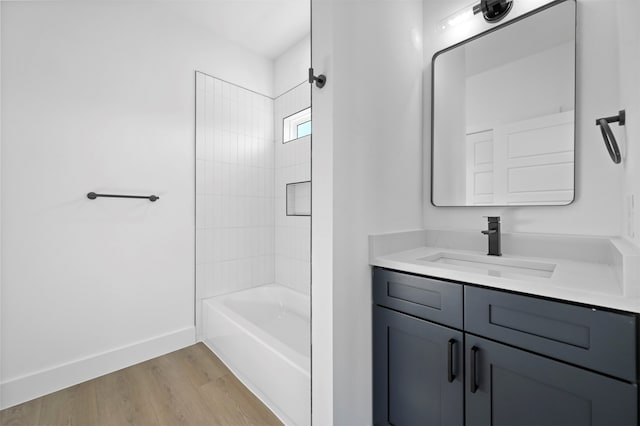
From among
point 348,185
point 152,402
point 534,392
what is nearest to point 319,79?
point 348,185

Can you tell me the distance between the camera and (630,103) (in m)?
0.91

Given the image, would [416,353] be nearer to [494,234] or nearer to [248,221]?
[494,234]

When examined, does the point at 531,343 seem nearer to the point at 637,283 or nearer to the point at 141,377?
the point at 637,283

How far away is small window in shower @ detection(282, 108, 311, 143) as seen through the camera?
2.69 meters

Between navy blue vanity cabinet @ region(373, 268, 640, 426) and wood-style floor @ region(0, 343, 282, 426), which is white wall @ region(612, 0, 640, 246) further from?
wood-style floor @ region(0, 343, 282, 426)

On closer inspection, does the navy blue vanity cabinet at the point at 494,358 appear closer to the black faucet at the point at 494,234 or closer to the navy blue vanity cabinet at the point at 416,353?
the navy blue vanity cabinet at the point at 416,353

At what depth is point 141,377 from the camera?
1796 millimetres

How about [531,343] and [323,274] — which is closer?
[531,343]

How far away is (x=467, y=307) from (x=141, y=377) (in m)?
2.03

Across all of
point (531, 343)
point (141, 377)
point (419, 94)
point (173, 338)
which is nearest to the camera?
point (531, 343)

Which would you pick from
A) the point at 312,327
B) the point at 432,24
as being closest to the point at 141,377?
the point at 312,327

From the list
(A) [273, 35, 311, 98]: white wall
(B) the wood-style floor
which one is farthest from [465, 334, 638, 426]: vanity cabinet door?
(A) [273, 35, 311, 98]: white wall

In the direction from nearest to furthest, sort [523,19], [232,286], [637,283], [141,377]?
[637,283], [523,19], [141,377], [232,286]

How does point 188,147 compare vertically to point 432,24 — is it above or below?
below
